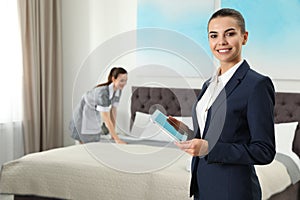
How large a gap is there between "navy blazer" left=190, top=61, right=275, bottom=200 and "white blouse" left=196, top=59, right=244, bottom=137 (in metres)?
0.01

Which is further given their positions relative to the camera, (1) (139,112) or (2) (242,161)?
(1) (139,112)

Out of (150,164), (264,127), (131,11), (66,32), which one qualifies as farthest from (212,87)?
(66,32)

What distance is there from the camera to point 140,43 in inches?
61.8

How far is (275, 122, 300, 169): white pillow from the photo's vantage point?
3.73m

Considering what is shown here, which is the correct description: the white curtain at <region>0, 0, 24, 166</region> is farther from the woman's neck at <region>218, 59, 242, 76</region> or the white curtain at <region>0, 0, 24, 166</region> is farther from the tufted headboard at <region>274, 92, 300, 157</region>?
the woman's neck at <region>218, 59, 242, 76</region>

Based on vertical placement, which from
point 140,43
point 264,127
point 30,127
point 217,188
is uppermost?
point 140,43

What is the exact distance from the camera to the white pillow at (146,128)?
5.29 feet

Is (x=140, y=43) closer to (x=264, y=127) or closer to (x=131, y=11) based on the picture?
(x=264, y=127)

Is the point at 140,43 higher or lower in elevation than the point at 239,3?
lower

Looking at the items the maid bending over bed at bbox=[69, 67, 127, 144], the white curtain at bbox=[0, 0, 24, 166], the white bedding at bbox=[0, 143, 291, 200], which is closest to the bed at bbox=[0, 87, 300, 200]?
the white bedding at bbox=[0, 143, 291, 200]

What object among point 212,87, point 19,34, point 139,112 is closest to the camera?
point 212,87

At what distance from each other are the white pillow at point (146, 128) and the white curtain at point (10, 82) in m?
2.97

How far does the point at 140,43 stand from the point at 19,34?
3.31 metres

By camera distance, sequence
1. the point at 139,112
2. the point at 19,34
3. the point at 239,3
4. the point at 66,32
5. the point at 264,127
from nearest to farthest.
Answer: the point at 264,127 < the point at 139,112 < the point at 239,3 < the point at 19,34 < the point at 66,32
